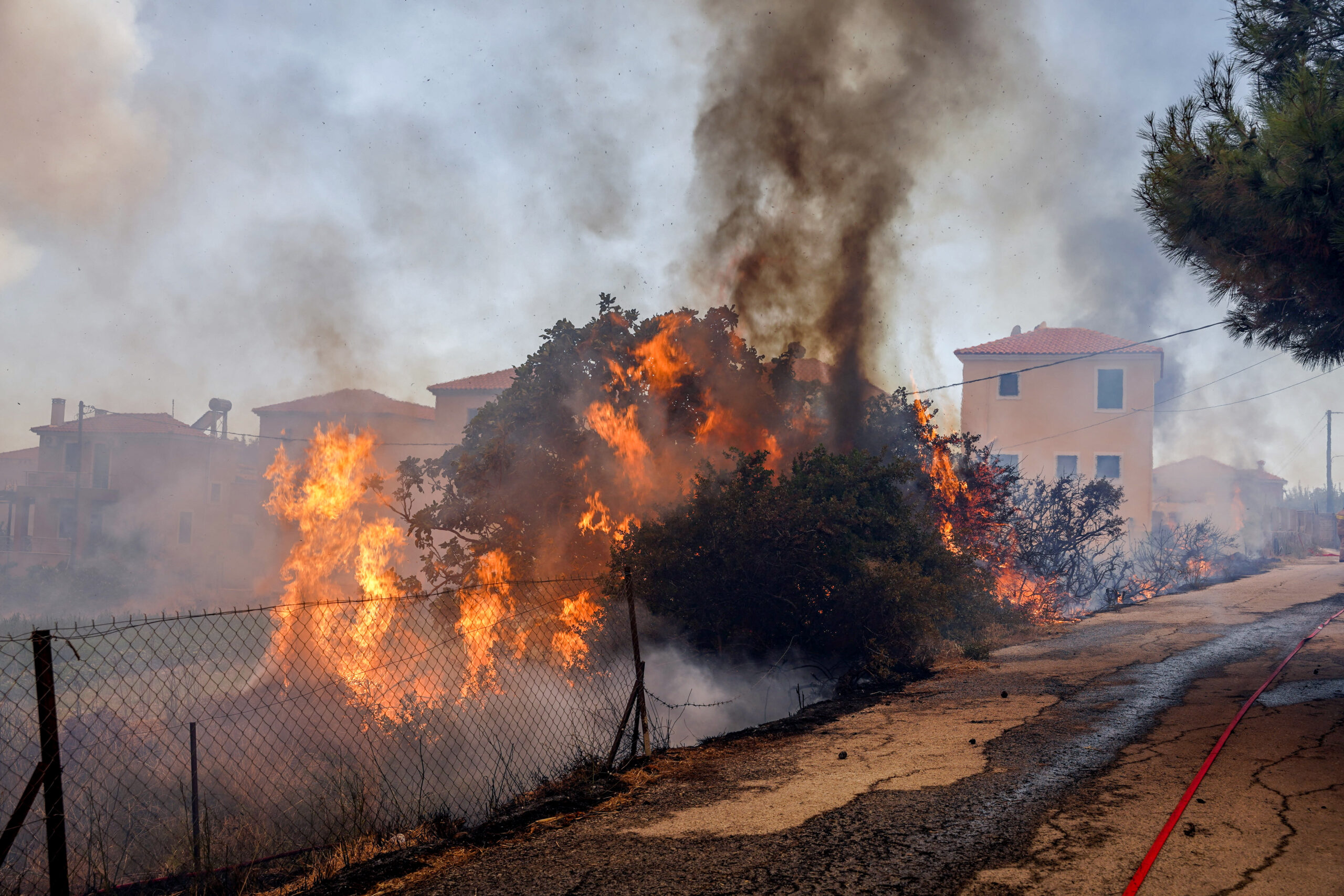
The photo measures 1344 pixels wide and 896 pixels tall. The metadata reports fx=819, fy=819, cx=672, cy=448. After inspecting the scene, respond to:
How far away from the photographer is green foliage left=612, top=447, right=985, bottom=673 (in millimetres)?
10898

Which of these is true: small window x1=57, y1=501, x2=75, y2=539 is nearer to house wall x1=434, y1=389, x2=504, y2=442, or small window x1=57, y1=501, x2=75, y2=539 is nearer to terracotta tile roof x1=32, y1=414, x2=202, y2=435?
terracotta tile roof x1=32, y1=414, x2=202, y2=435

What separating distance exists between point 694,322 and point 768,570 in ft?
19.0

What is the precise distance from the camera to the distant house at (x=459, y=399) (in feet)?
133

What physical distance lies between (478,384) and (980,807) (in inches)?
1510

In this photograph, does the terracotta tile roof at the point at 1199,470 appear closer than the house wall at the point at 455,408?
No

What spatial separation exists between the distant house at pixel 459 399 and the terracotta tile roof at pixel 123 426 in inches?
520

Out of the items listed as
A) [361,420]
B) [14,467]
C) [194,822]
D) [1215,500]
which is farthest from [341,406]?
[1215,500]

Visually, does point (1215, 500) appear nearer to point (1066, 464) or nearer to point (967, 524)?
point (1066, 464)

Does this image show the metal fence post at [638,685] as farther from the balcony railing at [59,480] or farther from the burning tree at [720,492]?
the balcony railing at [59,480]

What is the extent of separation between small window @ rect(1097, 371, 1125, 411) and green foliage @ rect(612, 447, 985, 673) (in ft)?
81.6

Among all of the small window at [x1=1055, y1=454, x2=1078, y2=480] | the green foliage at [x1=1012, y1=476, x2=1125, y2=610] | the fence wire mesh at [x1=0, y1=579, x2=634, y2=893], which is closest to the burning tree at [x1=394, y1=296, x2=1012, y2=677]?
the fence wire mesh at [x1=0, y1=579, x2=634, y2=893]

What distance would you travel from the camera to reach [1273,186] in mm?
6469

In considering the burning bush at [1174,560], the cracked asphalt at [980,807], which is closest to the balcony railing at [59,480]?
the cracked asphalt at [980,807]

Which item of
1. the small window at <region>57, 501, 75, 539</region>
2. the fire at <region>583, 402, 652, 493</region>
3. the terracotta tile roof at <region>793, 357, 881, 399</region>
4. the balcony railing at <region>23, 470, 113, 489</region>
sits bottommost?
the small window at <region>57, 501, 75, 539</region>
